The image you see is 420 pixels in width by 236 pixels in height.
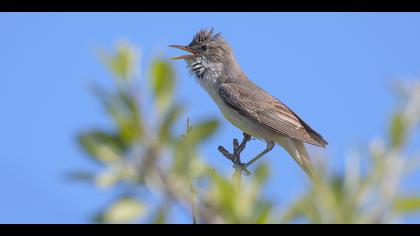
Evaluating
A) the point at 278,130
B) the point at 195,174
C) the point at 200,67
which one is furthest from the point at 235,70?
the point at 195,174

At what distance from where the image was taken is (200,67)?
9.09 metres

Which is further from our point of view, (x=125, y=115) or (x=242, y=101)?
(x=242, y=101)

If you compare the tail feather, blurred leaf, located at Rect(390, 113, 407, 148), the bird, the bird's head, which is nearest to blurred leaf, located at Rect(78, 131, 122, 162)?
blurred leaf, located at Rect(390, 113, 407, 148)

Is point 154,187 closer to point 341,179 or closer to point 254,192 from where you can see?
point 254,192

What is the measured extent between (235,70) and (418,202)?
838 centimetres

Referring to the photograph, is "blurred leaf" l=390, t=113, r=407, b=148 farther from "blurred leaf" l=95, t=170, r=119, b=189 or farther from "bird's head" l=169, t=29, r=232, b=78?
"bird's head" l=169, t=29, r=232, b=78

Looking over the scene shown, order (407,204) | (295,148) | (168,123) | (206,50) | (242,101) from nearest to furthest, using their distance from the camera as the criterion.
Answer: (407,204), (168,123), (295,148), (242,101), (206,50)

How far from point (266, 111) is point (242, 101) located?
38 centimetres

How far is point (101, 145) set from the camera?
4.46ft

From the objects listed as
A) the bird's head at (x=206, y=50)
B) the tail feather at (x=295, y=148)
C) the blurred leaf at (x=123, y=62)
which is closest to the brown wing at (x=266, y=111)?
the tail feather at (x=295, y=148)

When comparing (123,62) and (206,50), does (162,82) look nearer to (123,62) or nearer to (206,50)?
(123,62)

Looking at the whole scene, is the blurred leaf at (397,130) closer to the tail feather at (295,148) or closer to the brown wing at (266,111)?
the tail feather at (295,148)

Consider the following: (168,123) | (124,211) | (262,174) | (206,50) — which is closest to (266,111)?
(206,50)

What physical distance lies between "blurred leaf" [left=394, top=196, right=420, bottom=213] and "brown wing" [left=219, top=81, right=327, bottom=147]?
22.7 feet
